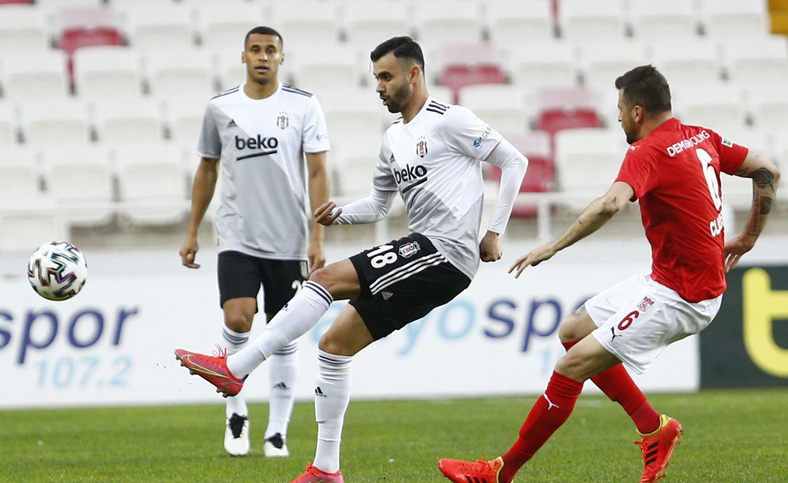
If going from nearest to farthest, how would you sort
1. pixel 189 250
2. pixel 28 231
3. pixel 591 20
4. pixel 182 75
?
pixel 189 250, pixel 28 231, pixel 182 75, pixel 591 20

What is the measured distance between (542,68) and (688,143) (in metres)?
10.9

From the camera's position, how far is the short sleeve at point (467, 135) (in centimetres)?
540

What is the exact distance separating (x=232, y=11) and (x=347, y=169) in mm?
4440

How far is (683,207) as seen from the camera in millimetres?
5129

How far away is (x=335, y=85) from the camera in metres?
15.2

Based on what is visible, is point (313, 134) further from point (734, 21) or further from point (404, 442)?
point (734, 21)

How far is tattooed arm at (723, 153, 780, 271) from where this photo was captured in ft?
18.0

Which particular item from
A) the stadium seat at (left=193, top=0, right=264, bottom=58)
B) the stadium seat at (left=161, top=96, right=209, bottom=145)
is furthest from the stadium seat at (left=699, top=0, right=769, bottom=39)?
the stadium seat at (left=161, top=96, right=209, bottom=145)

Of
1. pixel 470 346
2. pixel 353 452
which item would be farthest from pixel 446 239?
pixel 470 346

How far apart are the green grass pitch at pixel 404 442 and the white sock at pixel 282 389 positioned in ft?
0.72

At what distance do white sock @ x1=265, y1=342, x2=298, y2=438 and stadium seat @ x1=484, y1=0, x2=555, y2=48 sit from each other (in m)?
10.6

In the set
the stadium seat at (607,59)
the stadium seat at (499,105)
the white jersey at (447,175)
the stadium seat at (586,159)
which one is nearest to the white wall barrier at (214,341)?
the stadium seat at (586,159)

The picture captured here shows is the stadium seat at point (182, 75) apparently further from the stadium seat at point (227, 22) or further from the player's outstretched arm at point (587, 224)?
the player's outstretched arm at point (587, 224)

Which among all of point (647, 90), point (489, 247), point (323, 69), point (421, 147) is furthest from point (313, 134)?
point (323, 69)
